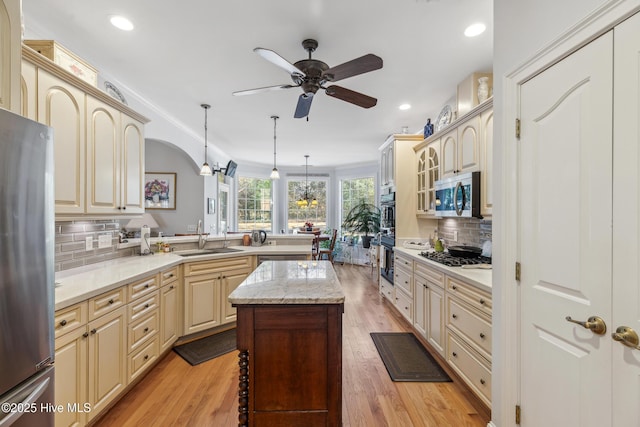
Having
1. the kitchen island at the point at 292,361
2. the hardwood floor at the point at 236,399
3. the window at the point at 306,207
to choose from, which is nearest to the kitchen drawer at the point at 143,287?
the hardwood floor at the point at 236,399

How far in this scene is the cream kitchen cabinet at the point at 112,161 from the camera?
6.93 ft

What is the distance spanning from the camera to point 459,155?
117 inches

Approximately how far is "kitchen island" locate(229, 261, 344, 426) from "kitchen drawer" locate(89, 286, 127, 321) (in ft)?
3.06

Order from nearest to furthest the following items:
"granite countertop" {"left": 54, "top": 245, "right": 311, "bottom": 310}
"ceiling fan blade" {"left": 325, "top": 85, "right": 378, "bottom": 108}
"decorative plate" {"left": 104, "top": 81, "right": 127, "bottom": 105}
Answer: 1. "granite countertop" {"left": 54, "top": 245, "right": 311, "bottom": 310}
2. "ceiling fan blade" {"left": 325, "top": 85, "right": 378, "bottom": 108}
3. "decorative plate" {"left": 104, "top": 81, "right": 127, "bottom": 105}

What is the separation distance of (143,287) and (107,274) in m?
0.26

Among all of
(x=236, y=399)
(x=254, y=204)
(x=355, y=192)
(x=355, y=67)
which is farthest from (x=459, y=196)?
(x=254, y=204)

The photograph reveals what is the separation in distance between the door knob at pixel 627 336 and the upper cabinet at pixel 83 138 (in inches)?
112

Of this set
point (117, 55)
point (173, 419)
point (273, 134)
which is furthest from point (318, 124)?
point (173, 419)

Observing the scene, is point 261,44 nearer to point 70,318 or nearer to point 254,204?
point 70,318

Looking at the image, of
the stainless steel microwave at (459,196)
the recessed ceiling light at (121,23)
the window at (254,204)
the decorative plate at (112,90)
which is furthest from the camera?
the window at (254,204)

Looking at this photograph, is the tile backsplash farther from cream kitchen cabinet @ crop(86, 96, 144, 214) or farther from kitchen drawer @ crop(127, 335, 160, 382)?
kitchen drawer @ crop(127, 335, 160, 382)

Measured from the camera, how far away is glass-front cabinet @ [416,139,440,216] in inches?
→ 140

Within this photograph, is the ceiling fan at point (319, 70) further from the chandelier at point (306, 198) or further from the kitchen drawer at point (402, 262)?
the chandelier at point (306, 198)

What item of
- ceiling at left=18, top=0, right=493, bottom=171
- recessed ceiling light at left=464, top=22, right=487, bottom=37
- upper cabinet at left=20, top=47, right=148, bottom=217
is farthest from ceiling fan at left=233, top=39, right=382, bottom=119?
upper cabinet at left=20, top=47, right=148, bottom=217
